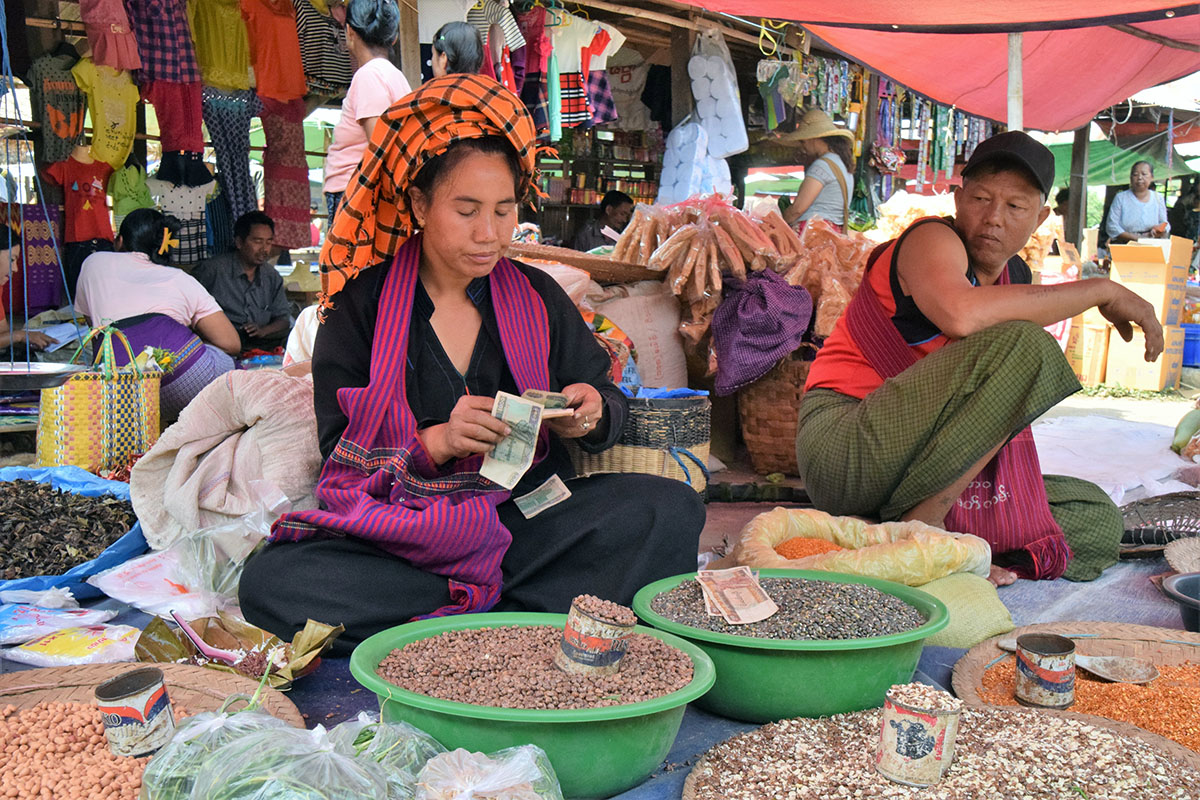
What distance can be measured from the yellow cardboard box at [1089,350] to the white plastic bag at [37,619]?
7536 mm

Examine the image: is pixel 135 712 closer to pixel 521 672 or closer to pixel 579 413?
pixel 521 672

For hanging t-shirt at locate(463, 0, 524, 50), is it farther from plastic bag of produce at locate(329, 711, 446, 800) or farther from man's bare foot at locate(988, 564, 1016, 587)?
plastic bag of produce at locate(329, 711, 446, 800)

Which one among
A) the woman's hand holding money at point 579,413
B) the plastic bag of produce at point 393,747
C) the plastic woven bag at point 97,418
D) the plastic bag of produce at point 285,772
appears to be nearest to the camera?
the plastic bag of produce at point 285,772

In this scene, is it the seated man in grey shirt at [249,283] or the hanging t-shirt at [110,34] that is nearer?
the hanging t-shirt at [110,34]

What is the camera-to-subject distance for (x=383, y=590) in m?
1.98

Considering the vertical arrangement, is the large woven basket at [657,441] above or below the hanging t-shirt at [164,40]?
below

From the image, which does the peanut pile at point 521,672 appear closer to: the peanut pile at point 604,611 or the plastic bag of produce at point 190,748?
the peanut pile at point 604,611

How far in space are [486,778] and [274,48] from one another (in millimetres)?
5741

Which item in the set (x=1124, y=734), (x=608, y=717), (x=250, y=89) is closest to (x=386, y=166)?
(x=608, y=717)

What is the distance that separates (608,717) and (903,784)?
449 millimetres

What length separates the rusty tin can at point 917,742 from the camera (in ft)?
4.59

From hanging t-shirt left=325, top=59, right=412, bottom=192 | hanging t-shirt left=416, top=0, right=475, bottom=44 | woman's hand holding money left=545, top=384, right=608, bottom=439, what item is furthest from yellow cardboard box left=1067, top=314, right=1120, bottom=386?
woman's hand holding money left=545, top=384, right=608, bottom=439

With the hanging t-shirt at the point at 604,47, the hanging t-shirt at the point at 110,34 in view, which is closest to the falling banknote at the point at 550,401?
the hanging t-shirt at the point at 110,34

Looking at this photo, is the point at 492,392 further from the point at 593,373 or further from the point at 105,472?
the point at 105,472
